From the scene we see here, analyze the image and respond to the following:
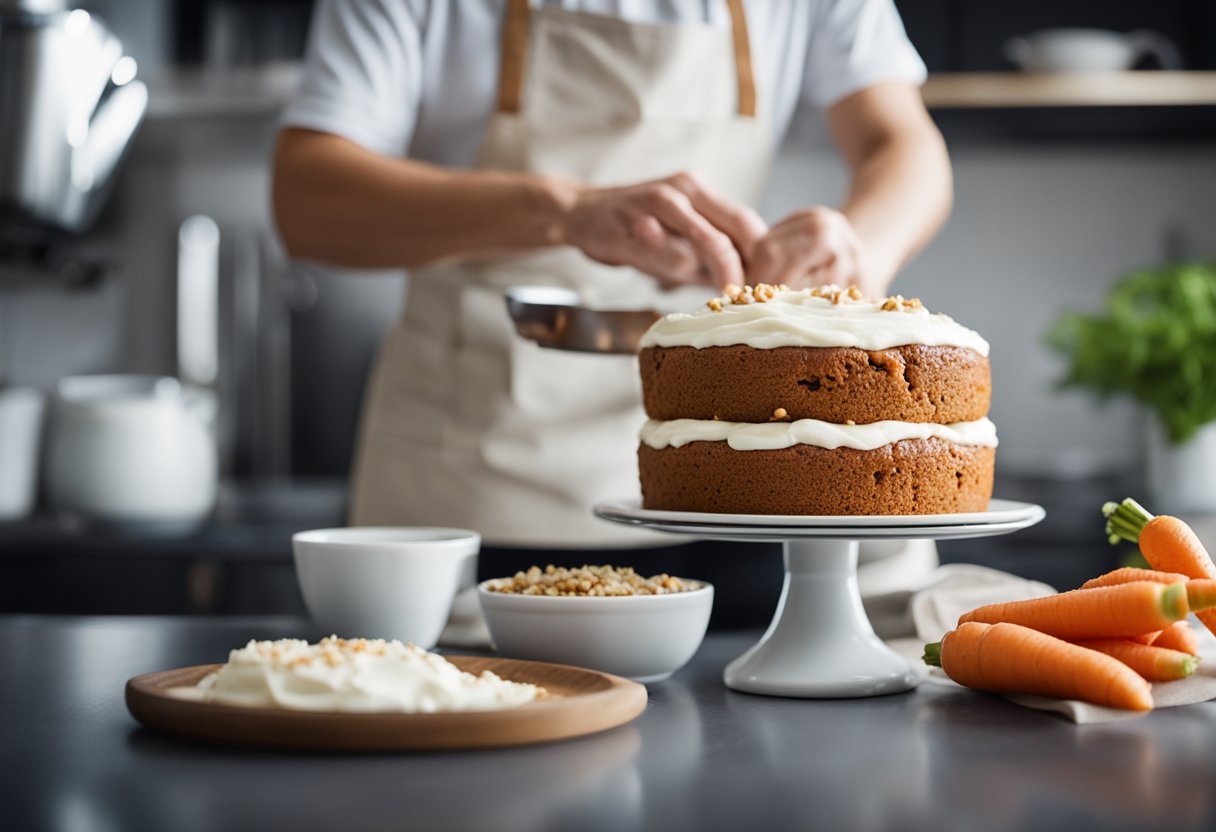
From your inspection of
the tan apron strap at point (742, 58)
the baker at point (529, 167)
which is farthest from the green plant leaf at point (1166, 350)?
the tan apron strap at point (742, 58)

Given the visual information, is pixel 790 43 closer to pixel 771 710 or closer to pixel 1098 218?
pixel 771 710

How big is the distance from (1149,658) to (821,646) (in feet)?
0.68

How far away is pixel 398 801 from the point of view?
613 mm

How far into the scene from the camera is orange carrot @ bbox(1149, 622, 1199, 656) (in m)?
0.89

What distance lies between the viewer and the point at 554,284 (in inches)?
62.0

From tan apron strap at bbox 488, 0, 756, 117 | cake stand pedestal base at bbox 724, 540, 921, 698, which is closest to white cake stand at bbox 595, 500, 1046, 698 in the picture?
cake stand pedestal base at bbox 724, 540, 921, 698

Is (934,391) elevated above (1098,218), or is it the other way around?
(1098,218)

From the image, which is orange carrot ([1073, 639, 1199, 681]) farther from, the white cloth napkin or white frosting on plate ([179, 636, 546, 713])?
white frosting on plate ([179, 636, 546, 713])

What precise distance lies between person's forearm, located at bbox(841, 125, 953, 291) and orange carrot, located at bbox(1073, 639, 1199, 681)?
0.61m

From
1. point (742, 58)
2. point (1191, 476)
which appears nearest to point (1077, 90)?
point (1191, 476)

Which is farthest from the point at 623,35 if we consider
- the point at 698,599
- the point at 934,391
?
the point at 698,599

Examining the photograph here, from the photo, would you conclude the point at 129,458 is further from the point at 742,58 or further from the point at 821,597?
the point at 821,597

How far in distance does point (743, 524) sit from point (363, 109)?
0.86 meters

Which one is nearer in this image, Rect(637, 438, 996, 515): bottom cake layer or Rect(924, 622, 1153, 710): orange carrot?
Rect(924, 622, 1153, 710): orange carrot
